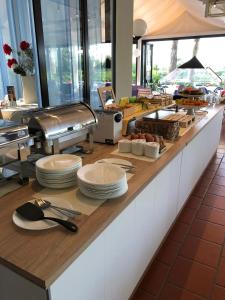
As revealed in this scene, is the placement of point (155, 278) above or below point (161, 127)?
below

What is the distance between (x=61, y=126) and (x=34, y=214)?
0.43 m

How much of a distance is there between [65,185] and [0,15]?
2753mm

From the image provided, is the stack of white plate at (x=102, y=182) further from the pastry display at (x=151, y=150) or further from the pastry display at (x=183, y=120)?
the pastry display at (x=183, y=120)

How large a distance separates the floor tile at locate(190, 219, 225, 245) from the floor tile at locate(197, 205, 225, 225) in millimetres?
55

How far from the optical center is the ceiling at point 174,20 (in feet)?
17.8

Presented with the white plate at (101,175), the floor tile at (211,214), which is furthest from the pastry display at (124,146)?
the floor tile at (211,214)

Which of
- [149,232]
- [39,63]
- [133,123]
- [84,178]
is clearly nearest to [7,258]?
[84,178]

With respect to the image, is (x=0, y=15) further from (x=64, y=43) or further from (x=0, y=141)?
(x=0, y=141)

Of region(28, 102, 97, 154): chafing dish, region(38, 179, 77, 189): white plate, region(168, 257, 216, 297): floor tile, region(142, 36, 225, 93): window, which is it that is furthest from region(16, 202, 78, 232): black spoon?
region(142, 36, 225, 93): window

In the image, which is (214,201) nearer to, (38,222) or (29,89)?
(38,222)

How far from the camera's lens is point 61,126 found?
1.04 m

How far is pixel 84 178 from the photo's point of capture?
0.85m

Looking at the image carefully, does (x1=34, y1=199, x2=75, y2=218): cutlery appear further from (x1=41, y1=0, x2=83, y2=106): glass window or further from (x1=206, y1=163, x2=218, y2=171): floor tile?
(x1=206, y1=163, x2=218, y2=171): floor tile

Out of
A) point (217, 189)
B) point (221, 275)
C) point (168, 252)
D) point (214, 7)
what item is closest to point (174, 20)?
point (214, 7)
